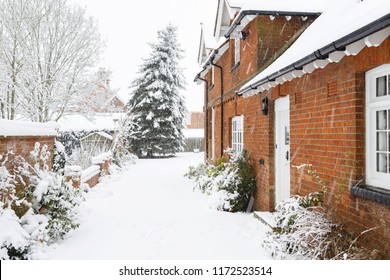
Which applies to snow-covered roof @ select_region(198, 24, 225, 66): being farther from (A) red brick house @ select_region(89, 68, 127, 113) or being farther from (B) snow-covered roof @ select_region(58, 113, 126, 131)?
(B) snow-covered roof @ select_region(58, 113, 126, 131)

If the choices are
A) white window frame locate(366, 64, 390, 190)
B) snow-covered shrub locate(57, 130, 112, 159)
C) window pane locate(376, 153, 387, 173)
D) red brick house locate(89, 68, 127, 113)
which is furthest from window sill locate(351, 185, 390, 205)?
snow-covered shrub locate(57, 130, 112, 159)

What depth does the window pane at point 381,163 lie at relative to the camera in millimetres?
3926

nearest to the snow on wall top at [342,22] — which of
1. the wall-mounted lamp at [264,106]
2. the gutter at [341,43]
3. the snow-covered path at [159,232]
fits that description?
the gutter at [341,43]

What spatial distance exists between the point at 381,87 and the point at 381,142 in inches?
25.4

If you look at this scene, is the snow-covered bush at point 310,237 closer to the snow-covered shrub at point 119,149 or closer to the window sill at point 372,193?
the window sill at point 372,193

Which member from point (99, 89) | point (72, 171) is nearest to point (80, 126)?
point (99, 89)

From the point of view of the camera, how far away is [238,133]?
10.4 metres

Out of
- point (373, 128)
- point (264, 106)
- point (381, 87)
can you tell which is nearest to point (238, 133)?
point (264, 106)

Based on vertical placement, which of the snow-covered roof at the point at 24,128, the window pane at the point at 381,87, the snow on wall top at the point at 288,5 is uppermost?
the snow on wall top at the point at 288,5

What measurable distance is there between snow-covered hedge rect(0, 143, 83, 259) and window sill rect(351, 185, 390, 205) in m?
4.13

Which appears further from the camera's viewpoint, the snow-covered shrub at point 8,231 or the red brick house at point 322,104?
the snow-covered shrub at point 8,231

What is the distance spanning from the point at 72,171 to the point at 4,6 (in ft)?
29.4

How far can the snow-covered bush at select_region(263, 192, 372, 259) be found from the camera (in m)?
3.96

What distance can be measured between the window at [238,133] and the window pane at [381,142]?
5.79 m
